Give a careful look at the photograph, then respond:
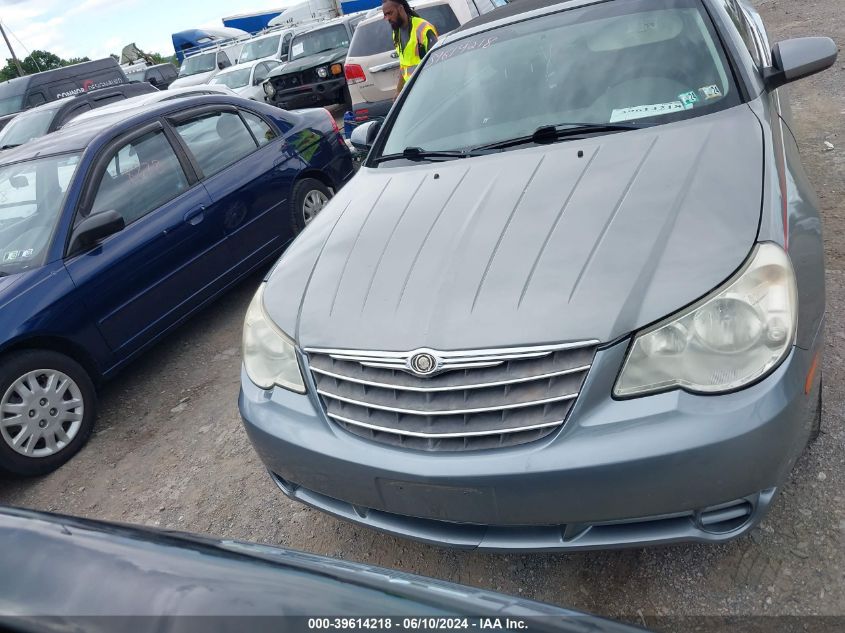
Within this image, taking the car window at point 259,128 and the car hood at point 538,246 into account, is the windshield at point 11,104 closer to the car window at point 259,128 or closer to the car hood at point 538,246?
the car window at point 259,128

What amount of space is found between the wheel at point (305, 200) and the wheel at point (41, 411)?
2.03 m

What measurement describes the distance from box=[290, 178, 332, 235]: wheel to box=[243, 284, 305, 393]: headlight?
2.74 m

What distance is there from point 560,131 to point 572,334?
1.15 meters

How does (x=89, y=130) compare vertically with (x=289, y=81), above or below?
above

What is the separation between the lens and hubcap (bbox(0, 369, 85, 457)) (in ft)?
10.9

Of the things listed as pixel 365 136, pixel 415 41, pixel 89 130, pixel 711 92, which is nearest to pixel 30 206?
pixel 89 130

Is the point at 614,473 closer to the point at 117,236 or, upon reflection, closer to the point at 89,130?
the point at 117,236

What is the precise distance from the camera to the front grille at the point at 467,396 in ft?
5.59

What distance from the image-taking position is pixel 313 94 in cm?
1182

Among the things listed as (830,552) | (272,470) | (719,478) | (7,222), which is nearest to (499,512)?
(719,478)

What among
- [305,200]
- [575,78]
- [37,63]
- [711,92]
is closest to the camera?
[711,92]

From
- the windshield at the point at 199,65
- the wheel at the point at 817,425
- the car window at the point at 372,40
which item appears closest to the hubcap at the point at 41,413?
the wheel at the point at 817,425

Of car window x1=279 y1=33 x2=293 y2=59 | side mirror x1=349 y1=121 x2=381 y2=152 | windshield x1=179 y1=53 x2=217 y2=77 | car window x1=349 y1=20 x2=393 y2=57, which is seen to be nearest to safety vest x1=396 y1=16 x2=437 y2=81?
side mirror x1=349 y1=121 x2=381 y2=152

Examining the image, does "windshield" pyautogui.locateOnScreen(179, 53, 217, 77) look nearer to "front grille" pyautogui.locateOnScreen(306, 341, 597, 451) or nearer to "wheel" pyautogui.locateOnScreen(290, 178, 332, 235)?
"wheel" pyautogui.locateOnScreen(290, 178, 332, 235)
